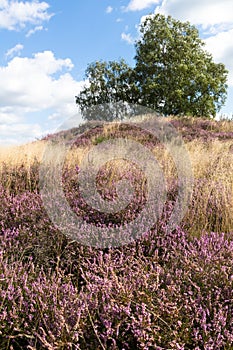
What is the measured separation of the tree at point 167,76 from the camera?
24.4m

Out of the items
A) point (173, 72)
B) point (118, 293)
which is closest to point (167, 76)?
point (173, 72)

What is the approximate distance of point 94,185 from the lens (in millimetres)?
4453

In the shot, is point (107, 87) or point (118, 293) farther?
point (107, 87)

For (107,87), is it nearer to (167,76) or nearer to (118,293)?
(167,76)

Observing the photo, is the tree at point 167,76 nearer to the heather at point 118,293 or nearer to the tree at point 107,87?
the tree at point 107,87

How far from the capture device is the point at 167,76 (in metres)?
24.5

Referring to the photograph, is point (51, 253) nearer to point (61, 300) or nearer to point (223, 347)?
point (61, 300)

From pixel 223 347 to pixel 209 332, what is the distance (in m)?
0.16

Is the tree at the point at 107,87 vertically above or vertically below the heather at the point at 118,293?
above

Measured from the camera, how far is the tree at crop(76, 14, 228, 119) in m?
24.4

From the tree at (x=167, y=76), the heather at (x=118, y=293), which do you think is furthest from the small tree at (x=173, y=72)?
the heather at (x=118, y=293)

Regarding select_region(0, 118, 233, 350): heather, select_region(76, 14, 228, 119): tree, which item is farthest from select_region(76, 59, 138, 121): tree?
select_region(0, 118, 233, 350): heather

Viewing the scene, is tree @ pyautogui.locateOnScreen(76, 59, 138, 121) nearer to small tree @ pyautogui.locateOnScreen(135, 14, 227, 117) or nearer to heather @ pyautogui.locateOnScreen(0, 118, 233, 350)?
small tree @ pyautogui.locateOnScreen(135, 14, 227, 117)

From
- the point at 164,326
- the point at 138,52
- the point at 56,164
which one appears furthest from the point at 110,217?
the point at 138,52
